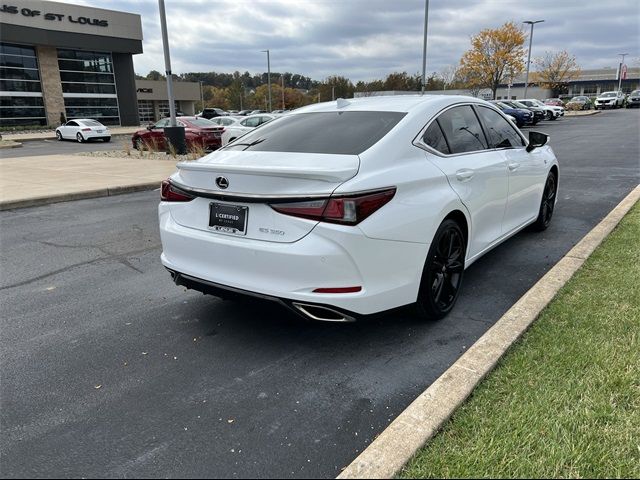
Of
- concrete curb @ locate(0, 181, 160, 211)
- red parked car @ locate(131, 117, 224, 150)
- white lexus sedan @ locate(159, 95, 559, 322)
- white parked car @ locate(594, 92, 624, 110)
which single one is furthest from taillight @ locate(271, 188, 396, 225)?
white parked car @ locate(594, 92, 624, 110)

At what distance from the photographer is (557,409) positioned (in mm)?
2521

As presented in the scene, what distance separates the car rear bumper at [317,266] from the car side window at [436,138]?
862 millimetres

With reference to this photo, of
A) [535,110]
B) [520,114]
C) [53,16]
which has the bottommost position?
[520,114]

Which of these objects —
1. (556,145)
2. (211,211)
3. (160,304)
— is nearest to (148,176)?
(160,304)

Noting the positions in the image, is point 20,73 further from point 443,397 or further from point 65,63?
point 443,397

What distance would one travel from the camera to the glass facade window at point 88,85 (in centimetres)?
4291

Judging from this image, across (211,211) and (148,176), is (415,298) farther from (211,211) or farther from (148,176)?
(148,176)

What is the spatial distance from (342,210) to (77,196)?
8324 mm

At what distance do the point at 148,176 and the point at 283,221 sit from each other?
10149 millimetres

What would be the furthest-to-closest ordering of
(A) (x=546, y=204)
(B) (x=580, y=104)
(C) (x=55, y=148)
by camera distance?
(B) (x=580, y=104)
(C) (x=55, y=148)
(A) (x=546, y=204)

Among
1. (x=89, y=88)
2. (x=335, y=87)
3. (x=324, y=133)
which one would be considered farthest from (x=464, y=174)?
(x=335, y=87)

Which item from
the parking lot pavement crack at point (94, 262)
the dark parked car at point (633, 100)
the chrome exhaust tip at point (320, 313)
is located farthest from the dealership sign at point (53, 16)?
the dark parked car at point (633, 100)

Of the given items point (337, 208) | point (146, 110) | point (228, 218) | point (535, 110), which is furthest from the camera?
point (146, 110)

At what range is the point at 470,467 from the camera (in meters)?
2.16
